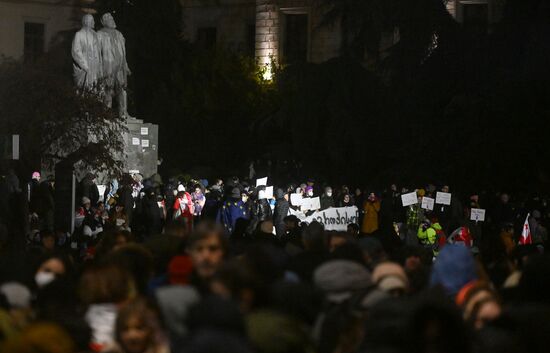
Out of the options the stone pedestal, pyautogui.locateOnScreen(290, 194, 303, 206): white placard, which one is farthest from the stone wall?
pyautogui.locateOnScreen(290, 194, 303, 206): white placard

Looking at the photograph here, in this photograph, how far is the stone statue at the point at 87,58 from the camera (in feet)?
109

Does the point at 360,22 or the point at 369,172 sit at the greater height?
the point at 360,22

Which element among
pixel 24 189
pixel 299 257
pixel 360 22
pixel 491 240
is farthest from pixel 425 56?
pixel 299 257

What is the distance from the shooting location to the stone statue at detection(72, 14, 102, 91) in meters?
33.4

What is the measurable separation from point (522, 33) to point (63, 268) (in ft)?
93.0

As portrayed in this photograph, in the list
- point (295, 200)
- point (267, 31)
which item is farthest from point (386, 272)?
point (267, 31)

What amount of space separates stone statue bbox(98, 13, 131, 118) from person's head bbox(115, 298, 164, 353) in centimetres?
2513

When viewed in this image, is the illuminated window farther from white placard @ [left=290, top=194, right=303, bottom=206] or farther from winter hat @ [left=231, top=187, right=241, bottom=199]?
winter hat @ [left=231, top=187, right=241, bottom=199]

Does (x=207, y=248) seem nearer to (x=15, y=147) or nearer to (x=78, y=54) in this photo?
(x=15, y=147)

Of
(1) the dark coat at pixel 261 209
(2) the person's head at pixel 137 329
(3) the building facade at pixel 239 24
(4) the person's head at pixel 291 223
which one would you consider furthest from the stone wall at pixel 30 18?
(2) the person's head at pixel 137 329

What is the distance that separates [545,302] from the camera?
30.6ft

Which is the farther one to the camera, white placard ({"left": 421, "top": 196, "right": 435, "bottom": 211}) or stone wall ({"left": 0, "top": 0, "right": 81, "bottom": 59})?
stone wall ({"left": 0, "top": 0, "right": 81, "bottom": 59})

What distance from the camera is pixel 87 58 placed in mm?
33594

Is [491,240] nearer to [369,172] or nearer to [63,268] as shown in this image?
[63,268]
